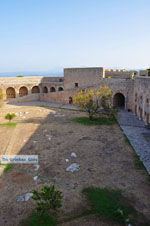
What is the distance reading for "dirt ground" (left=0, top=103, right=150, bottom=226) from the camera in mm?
6836

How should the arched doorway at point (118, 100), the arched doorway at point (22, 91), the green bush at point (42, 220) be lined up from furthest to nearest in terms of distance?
the arched doorway at point (22, 91), the arched doorway at point (118, 100), the green bush at point (42, 220)

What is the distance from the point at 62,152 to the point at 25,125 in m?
6.90

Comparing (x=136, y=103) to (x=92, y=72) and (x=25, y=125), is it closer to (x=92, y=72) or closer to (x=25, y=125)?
(x=92, y=72)

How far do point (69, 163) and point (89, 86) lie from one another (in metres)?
17.3

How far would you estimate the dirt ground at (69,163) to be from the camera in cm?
684

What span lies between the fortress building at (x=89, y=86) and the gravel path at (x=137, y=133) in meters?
0.94

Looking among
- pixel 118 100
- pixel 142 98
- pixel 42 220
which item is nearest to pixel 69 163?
pixel 42 220

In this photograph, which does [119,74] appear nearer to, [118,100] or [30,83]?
[118,100]

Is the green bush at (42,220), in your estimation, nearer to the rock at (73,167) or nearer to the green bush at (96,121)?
the rock at (73,167)

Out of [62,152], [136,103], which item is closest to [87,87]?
[136,103]

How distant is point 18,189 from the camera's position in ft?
25.5

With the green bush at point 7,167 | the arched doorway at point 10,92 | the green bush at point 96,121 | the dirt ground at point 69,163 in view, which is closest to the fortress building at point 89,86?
the arched doorway at point 10,92

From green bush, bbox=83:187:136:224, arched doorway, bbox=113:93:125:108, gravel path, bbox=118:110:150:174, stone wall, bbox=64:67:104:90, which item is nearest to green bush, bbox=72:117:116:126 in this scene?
gravel path, bbox=118:110:150:174

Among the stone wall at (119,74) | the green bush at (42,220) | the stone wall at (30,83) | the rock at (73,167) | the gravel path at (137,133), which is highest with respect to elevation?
the stone wall at (119,74)
